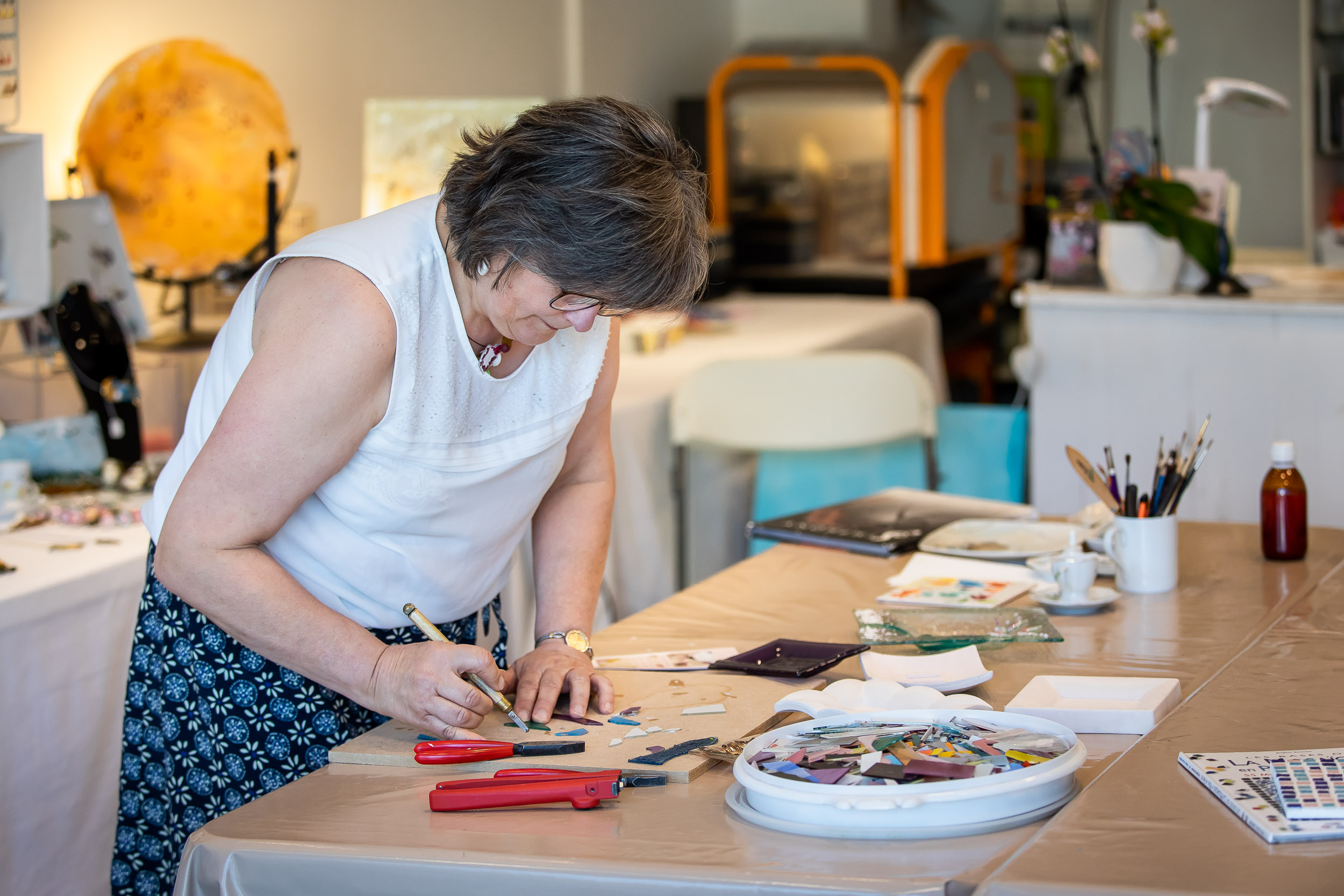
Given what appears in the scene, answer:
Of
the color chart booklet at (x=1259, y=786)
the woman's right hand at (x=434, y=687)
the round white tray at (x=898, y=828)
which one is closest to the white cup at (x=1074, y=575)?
the color chart booklet at (x=1259, y=786)

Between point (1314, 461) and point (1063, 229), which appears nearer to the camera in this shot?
point (1314, 461)

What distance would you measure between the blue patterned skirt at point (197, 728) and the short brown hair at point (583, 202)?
445mm

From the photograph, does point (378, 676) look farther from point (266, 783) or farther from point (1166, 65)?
point (1166, 65)

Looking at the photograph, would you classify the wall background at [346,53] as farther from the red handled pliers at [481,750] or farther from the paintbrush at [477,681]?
the red handled pliers at [481,750]

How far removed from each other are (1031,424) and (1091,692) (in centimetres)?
173

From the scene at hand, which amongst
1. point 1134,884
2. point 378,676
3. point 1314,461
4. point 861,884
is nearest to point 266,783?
point 378,676

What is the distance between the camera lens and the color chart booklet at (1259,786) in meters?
0.87

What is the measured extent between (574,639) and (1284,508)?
3.14ft

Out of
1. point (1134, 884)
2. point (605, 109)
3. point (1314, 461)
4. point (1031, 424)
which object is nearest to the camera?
point (1134, 884)

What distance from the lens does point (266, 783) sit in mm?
1353

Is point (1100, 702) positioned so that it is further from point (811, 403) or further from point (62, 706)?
point (811, 403)

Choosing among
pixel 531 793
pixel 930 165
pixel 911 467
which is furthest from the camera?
pixel 930 165

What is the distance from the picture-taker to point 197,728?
1.37 meters

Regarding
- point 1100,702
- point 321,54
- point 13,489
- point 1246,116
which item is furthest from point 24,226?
point 1246,116
